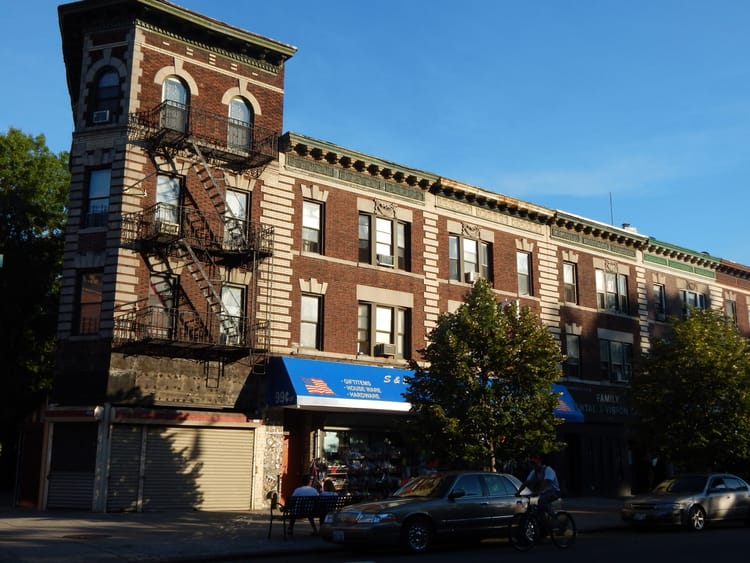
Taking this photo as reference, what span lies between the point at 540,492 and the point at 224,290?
41.2 ft

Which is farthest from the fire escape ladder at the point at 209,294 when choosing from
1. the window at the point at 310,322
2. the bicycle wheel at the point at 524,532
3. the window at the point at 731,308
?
the window at the point at 731,308

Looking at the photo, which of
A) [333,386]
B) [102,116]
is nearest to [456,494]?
[333,386]

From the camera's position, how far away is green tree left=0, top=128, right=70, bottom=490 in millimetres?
31672

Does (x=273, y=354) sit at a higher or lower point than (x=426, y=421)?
higher

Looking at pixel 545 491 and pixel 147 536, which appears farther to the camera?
pixel 147 536

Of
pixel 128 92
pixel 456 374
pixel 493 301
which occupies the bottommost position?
pixel 456 374

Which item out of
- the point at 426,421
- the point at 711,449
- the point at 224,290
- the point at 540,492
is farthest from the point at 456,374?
the point at 711,449

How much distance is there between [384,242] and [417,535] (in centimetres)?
1547

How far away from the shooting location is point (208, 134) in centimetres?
2502

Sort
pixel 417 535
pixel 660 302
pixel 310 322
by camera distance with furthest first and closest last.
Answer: pixel 660 302, pixel 310 322, pixel 417 535

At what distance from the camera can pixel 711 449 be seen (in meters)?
25.0

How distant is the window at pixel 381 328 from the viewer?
89.2 ft

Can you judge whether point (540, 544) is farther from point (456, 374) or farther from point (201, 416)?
point (201, 416)

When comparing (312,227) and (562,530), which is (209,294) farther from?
(562,530)
